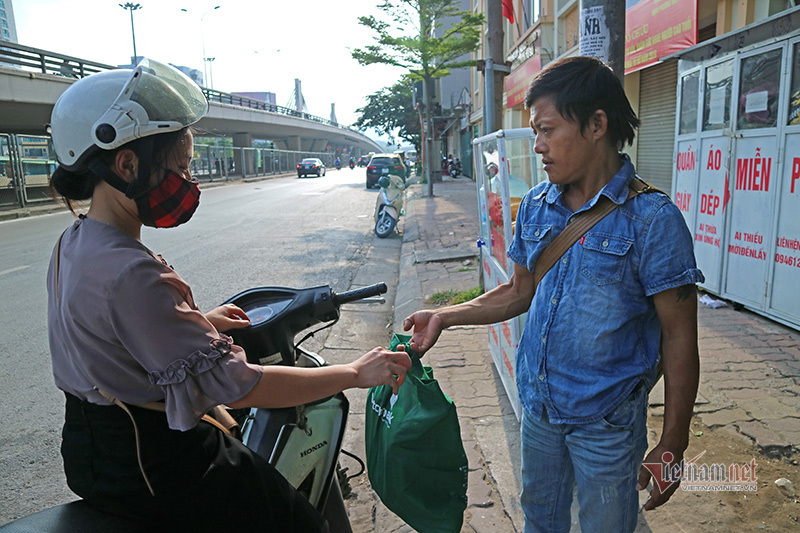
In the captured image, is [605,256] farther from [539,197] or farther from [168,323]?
[168,323]

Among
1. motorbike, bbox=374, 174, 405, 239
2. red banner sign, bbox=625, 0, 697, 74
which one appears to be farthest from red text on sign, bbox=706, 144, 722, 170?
motorbike, bbox=374, 174, 405, 239

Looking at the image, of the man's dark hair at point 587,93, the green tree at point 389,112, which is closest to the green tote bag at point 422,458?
the man's dark hair at point 587,93

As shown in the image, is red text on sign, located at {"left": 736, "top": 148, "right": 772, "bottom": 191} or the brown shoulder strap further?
red text on sign, located at {"left": 736, "top": 148, "right": 772, "bottom": 191}

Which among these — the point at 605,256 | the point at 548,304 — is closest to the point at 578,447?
the point at 548,304

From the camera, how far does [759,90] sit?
5.12 metres

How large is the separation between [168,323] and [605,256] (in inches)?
43.8

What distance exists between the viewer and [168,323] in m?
1.30

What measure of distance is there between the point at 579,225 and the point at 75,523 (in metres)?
1.48

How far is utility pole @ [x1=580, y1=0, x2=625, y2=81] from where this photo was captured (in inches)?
123

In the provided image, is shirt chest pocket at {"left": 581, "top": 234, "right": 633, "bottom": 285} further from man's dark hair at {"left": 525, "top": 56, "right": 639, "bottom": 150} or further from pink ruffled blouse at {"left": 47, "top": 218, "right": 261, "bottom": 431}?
pink ruffled blouse at {"left": 47, "top": 218, "right": 261, "bottom": 431}

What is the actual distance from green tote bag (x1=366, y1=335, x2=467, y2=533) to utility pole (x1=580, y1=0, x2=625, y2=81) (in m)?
2.11

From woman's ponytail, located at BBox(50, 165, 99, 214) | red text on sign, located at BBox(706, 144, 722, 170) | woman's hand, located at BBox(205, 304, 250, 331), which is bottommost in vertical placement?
woman's hand, located at BBox(205, 304, 250, 331)

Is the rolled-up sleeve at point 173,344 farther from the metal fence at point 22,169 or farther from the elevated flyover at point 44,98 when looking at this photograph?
the metal fence at point 22,169

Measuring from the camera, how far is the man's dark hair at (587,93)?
168 centimetres
